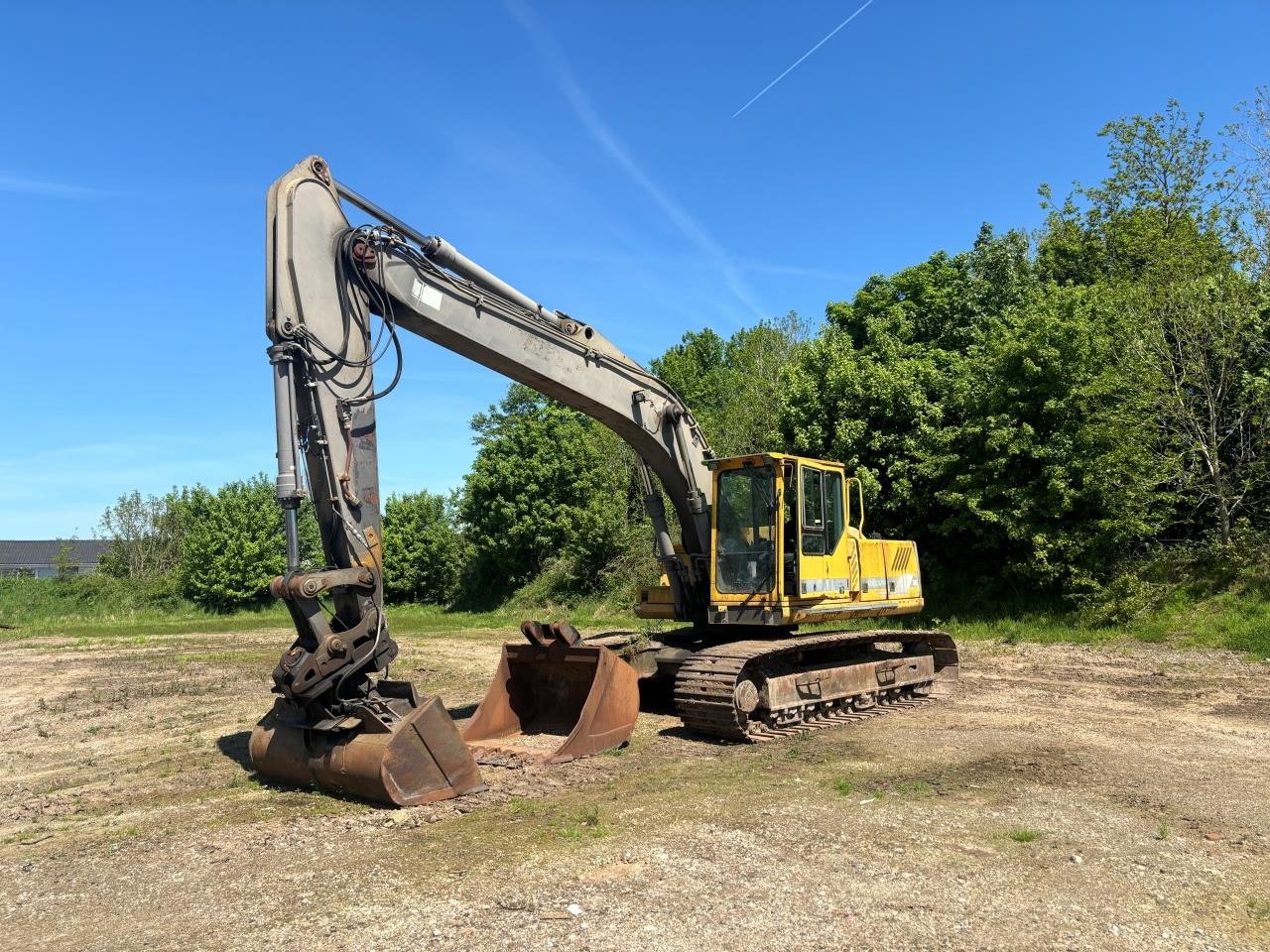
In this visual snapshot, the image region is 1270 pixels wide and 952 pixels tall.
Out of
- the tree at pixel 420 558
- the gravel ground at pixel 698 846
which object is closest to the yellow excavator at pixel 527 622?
the gravel ground at pixel 698 846

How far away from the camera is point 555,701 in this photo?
980cm

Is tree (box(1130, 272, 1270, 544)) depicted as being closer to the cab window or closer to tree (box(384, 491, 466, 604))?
the cab window

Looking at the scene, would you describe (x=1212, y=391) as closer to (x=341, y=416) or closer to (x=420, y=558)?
(x=341, y=416)

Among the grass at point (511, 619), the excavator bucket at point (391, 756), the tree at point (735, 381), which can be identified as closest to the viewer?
the excavator bucket at point (391, 756)

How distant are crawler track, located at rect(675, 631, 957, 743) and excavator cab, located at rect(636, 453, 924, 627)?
364 mm

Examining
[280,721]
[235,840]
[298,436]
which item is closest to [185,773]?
[280,721]

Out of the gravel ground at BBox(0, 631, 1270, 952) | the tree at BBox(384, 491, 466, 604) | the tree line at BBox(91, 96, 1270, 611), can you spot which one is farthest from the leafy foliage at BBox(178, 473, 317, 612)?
the gravel ground at BBox(0, 631, 1270, 952)

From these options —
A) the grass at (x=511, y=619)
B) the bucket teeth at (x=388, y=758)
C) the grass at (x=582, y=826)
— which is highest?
the grass at (x=511, y=619)

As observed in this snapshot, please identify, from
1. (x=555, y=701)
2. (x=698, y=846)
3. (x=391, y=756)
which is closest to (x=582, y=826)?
(x=698, y=846)

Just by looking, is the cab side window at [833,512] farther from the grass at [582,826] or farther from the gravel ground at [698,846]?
the grass at [582,826]

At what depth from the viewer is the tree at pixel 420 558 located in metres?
41.0

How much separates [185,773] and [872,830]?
6303 mm

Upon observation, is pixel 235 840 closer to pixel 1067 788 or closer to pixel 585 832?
pixel 585 832

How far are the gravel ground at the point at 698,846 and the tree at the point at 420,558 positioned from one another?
30162 mm
